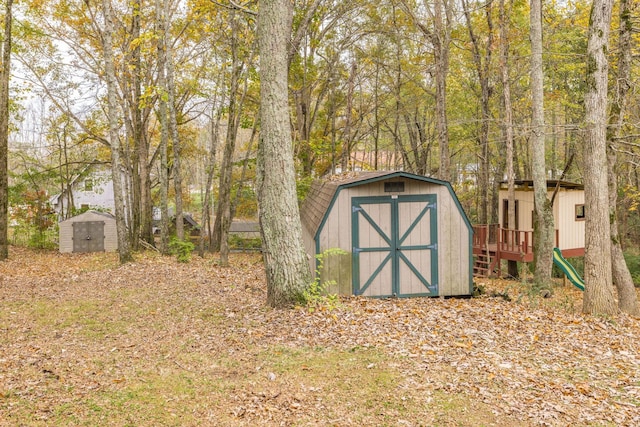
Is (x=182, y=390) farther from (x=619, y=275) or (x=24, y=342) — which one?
(x=619, y=275)

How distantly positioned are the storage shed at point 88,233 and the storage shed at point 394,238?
45.0 feet

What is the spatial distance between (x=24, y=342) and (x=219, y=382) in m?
2.96

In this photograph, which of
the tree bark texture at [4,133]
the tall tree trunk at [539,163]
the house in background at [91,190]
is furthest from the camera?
the house in background at [91,190]

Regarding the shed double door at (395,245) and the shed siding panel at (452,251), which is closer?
the shed double door at (395,245)

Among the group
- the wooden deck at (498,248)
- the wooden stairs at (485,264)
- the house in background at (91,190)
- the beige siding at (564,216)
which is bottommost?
the wooden stairs at (485,264)

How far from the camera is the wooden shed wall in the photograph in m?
9.05

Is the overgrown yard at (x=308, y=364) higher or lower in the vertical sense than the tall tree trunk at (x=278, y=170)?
lower

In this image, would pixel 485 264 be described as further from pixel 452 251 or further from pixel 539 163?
pixel 452 251

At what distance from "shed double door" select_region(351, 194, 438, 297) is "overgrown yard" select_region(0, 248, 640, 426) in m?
0.88

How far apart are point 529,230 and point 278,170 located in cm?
1322

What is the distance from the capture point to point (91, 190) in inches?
1102

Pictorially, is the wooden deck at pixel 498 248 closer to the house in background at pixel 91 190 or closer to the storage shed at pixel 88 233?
the storage shed at pixel 88 233

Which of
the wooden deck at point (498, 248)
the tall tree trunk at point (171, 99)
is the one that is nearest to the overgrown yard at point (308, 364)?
the tall tree trunk at point (171, 99)

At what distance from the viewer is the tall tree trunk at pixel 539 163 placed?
10.6 m
